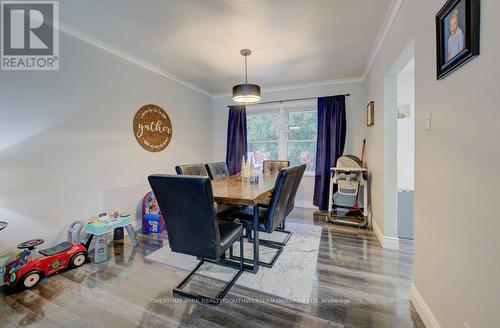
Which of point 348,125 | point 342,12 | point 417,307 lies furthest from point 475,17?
point 348,125

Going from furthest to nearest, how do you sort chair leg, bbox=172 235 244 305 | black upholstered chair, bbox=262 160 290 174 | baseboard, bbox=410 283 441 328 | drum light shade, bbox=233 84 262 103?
1. black upholstered chair, bbox=262 160 290 174
2. drum light shade, bbox=233 84 262 103
3. chair leg, bbox=172 235 244 305
4. baseboard, bbox=410 283 441 328

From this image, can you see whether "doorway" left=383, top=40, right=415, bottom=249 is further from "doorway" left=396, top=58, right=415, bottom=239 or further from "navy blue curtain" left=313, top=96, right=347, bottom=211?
"navy blue curtain" left=313, top=96, right=347, bottom=211

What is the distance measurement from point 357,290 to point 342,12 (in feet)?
8.32

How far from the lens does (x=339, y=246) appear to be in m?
2.61

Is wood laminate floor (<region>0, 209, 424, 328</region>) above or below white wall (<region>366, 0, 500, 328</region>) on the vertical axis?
below

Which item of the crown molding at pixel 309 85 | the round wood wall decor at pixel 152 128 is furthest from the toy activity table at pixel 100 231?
the crown molding at pixel 309 85

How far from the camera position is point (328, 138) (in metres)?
4.11

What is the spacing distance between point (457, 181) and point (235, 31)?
7.78 ft

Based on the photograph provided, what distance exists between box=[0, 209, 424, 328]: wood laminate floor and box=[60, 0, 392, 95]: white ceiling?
250 cm

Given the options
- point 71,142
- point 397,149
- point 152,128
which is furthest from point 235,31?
point 397,149

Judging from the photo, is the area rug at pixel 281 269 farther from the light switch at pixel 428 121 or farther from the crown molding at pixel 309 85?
the crown molding at pixel 309 85

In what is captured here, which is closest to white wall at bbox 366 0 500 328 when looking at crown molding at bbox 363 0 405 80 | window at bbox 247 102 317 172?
crown molding at bbox 363 0 405 80

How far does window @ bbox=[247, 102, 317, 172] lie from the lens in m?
4.44

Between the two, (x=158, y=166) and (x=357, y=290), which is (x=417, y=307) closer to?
(x=357, y=290)
